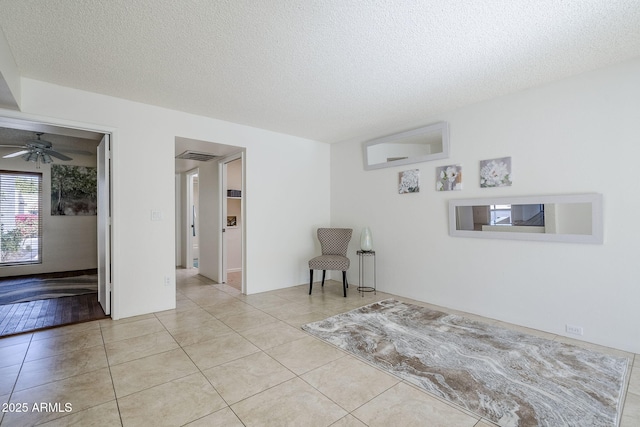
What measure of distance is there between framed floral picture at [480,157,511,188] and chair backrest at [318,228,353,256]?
202 cm

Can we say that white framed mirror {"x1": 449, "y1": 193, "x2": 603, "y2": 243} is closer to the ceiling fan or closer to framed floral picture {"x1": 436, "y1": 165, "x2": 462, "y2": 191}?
framed floral picture {"x1": 436, "y1": 165, "x2": 462, "y2": 191}

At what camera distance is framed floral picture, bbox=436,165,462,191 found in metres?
3.54

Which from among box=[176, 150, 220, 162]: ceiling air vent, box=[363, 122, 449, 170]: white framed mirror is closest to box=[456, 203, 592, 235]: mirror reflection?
box=[363, 122, 449, 170]: white framed mirror

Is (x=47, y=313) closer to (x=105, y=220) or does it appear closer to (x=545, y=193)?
(x=105, y=220)

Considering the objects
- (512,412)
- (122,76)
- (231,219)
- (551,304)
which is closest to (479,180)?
(551,304)

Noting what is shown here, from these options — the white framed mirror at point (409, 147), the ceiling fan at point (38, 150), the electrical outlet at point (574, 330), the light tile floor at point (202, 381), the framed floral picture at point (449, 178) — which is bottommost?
the light tile floor at point (202, 381)

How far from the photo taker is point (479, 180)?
3.38 m

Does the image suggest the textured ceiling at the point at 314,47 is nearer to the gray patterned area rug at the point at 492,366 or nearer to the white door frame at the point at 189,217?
the gray patterned area rug at the point at 492,366

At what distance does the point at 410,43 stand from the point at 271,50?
1.09 meters

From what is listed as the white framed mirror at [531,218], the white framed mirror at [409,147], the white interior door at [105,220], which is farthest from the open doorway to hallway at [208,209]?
the white framed mirror at [531,218]

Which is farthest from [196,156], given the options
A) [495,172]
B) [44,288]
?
[495,172]

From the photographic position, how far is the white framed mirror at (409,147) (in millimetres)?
3717

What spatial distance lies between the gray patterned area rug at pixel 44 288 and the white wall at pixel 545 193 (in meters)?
4.98

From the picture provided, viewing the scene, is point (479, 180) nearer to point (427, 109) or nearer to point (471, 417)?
point (427, 109)
